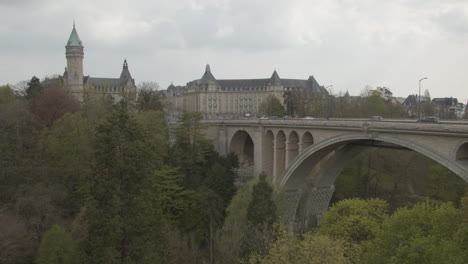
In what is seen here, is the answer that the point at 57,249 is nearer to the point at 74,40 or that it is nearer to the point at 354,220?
the point at 354,220

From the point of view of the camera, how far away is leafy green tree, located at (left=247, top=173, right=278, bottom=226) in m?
26.4

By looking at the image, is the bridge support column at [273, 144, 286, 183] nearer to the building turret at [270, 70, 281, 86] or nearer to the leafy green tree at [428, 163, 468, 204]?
the leafy green tree at [428, 163, 468, 204]

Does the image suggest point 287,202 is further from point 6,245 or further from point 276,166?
point 6,245

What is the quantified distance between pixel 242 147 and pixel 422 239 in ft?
121

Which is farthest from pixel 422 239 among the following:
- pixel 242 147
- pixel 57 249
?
pixel 242 147

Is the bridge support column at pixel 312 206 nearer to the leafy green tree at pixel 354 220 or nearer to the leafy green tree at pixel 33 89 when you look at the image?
the leafy green tree at pixel 354 220

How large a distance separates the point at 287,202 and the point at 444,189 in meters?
12.9

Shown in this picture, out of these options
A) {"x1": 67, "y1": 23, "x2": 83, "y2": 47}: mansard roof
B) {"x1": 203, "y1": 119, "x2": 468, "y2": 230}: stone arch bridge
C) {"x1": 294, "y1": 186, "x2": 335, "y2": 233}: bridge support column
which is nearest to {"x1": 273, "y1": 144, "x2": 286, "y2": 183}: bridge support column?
{"x1": 203, "y1": 119, "x2": 468, "y2": 230}: stone arch bridge

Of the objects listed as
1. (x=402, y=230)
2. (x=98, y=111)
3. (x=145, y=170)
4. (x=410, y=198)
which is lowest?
(x=410, y=198)

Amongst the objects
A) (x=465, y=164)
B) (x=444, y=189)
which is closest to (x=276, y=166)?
(x=444, y=189)

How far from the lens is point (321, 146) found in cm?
2822

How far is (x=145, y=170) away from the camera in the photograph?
56.7 ft

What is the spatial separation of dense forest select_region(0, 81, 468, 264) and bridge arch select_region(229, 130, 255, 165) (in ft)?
21.7

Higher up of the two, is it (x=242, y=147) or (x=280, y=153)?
(x=280, y=153)
